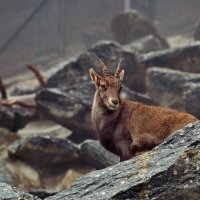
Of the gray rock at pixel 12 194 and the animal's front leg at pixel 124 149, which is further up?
the gray rock at pixel 12 194

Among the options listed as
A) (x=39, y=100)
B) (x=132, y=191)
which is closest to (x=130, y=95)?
(x=39, y=100)

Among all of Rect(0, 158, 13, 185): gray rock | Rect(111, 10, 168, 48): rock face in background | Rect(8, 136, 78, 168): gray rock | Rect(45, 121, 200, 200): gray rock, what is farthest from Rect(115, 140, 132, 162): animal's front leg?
Rect(111, 10, 168, 48): rock face in background

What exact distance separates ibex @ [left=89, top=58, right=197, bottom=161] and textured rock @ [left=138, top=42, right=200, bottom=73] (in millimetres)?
8407

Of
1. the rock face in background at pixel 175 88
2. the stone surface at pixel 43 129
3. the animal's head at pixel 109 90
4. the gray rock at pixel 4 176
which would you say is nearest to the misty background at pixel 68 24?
the stone surface at pixel 43 129

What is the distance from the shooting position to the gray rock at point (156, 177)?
17.5ft

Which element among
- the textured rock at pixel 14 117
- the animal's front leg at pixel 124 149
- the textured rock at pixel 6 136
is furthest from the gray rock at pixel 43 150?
the animal's front leg at pixel 124 149

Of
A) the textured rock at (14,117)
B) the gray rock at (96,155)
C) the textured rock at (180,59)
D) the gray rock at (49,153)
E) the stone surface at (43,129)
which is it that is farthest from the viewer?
the textured rock at (180,59)

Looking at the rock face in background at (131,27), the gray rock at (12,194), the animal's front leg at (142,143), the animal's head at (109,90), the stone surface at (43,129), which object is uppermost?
the animal's head at (109,90)

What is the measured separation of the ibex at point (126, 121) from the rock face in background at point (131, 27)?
17.3m

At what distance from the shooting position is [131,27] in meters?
26.3

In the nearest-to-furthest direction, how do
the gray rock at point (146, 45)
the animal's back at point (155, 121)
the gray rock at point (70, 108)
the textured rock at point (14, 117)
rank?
1. the animal's back at point (155, 121)
2. the gray rock at point (70, 108)
3. the textured rock at point (14, 117)
4. the gray rock at point (146, 45)

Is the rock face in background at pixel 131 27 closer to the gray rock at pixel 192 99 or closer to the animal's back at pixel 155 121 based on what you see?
the gray rock at pixel 192 99

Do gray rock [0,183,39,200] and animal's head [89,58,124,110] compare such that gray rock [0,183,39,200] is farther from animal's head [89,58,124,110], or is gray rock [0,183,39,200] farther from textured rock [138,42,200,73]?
textured rock [138,42,200,73]

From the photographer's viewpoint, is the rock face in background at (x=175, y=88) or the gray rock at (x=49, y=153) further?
the rock face in background at (x=175, y=88)
